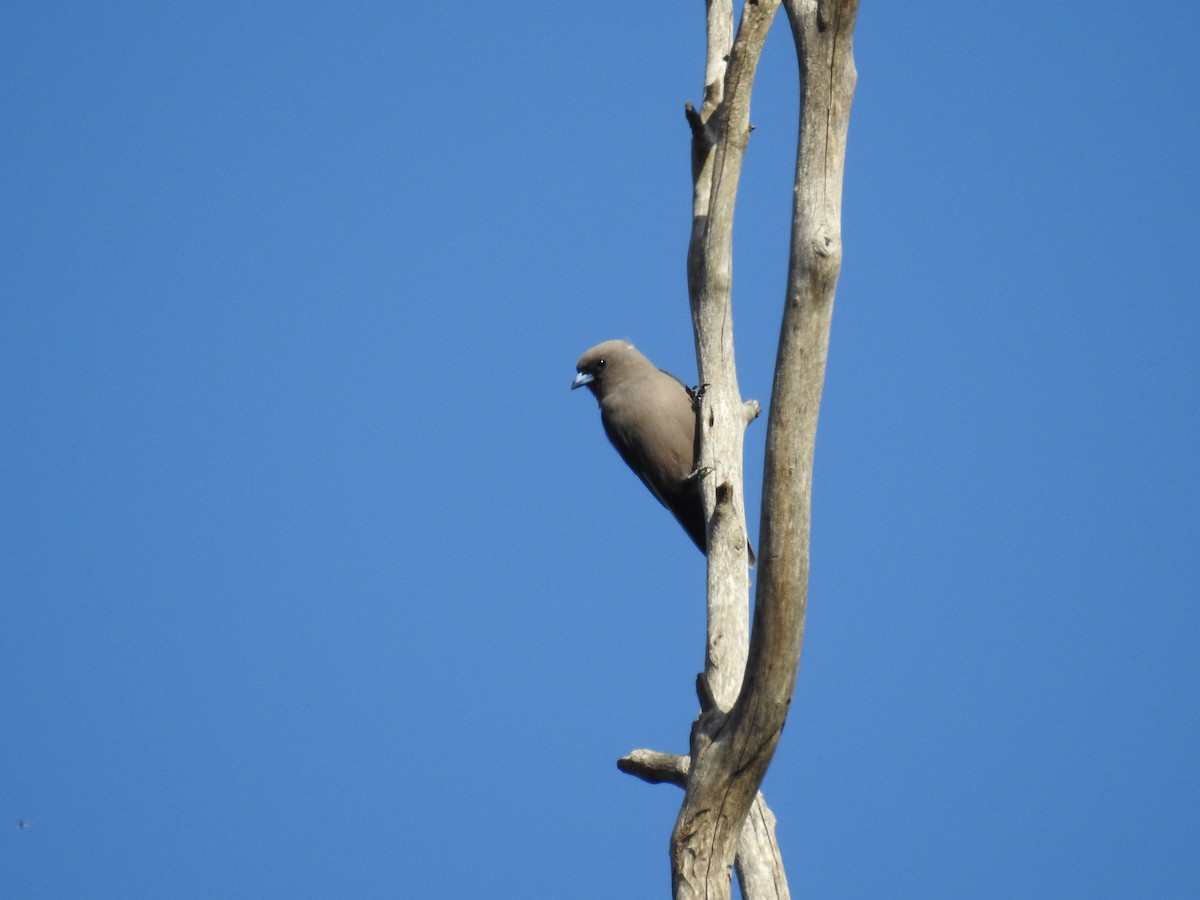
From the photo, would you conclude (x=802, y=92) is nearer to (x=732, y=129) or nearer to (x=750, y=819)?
(x=732, y=129)

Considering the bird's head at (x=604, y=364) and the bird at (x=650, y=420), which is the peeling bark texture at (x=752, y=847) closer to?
the bird at (x=650, y=420)

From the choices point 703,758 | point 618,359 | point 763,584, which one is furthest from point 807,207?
point 618,359

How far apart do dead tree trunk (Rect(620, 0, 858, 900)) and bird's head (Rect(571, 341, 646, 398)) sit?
1.42 meters

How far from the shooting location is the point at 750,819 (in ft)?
→ 14.6

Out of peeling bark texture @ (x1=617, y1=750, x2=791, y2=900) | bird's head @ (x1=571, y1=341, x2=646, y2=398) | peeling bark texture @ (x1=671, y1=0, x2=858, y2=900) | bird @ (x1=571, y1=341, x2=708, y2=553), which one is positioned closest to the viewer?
peeling bark texture @ (x1=671, y1=0, x2=858, y2=900)

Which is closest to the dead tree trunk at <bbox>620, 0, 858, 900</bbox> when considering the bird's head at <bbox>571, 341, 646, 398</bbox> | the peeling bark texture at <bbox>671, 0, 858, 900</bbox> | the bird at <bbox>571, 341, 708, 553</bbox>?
the peeling bark texture at <bbox>671, 0, 858, 900</bbox>

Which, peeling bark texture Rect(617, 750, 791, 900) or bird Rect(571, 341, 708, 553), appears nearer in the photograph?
peeling bark texture Rect(617, 750, 791, 900)

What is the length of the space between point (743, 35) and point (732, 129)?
1.21 ft

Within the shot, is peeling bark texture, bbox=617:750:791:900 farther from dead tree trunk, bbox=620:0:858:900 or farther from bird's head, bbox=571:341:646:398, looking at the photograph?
bird's head, bbox=571:341:646:398

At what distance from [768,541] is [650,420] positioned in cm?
241

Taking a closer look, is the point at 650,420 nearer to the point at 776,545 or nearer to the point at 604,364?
the point at 604,364

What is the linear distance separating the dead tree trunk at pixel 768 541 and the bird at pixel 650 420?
86 centimetres

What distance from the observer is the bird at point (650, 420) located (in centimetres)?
577

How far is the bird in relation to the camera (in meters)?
5.77
